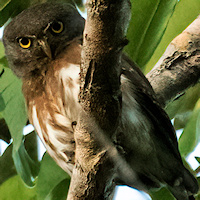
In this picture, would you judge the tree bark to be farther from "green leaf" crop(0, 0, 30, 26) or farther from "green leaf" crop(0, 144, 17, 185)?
"green leaf" crop(0, 0, 30, 26)

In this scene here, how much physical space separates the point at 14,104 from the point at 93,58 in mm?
1470

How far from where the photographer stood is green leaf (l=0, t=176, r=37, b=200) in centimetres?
287

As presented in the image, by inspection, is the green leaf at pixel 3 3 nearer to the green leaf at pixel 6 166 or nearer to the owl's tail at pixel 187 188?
the green leaf at pixel 6 166

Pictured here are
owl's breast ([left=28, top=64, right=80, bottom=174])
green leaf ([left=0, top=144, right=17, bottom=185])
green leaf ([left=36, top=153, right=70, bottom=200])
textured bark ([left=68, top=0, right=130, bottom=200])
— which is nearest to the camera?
textured bark ([left=68, top=0, right=130, bottom=200])

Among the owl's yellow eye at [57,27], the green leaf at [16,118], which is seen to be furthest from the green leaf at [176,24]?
the green leaf at [16,118]

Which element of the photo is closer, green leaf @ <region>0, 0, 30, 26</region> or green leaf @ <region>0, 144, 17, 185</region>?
green leaf @ <region>0, 0, 30, 26</region>

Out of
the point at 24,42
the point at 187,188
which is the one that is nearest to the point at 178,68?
the point at 187,188

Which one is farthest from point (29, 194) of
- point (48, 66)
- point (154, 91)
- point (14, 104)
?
point (154, 91)

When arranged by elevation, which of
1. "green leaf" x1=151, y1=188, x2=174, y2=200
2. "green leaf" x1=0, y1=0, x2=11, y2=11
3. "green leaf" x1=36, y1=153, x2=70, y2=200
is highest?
"green leaf" x1=0, y1=0, x2=11, y2=11

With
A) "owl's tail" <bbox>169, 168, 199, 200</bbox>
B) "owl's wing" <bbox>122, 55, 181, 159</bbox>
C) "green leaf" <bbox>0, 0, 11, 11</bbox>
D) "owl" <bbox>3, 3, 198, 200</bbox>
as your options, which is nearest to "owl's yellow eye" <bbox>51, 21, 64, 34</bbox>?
"owl" <bbox>3, 3, 198, 200</bbox>

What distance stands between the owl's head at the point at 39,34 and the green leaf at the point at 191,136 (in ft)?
3.59

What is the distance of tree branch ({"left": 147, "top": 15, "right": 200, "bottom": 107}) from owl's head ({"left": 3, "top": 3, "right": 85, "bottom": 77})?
28.4 inches

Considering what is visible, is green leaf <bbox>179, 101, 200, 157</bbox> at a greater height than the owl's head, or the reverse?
the owl's head

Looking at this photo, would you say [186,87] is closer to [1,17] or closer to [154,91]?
[154,91]
